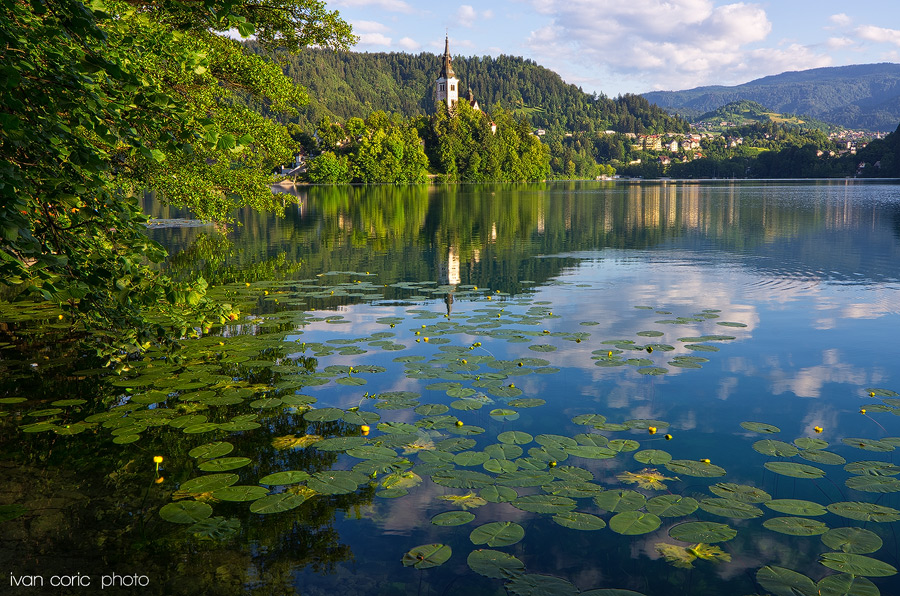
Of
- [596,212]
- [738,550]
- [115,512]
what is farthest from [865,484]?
[596,212]

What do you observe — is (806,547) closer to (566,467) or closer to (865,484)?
(865,484)

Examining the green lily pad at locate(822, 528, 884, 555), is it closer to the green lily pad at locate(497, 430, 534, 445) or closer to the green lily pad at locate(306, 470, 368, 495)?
the green lily pad at locate(497, 430, 534, 445)

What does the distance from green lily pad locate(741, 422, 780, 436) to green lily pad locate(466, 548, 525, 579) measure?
4525 millimetres

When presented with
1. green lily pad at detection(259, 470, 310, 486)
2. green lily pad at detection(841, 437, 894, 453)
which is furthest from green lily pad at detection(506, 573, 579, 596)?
green lily pad at detection(841, 437, 894, 453)

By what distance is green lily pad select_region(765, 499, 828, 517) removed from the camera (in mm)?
5922

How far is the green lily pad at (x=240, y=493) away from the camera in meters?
6.14

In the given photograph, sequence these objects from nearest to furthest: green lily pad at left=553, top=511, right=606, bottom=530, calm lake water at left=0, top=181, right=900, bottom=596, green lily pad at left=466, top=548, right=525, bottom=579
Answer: green lily pad at left=466, top=548, right=525, bottom=579, calm lake water at left=0, top=181, right=900, bottom=596, green lily pad at left=553, top=511, right=606, bottom=530

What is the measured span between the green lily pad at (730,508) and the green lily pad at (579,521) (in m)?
1.14

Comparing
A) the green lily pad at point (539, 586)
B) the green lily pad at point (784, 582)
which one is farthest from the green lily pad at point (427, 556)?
the green lily pad at point (784, 582)

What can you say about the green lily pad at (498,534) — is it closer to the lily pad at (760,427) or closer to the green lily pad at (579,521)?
the green lily pad at (579,521)

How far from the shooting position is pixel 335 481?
654 cm

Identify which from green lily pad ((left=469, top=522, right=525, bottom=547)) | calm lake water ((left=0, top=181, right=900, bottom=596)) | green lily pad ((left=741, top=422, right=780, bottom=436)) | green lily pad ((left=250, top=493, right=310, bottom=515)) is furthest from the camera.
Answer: green lily pad ((left=741, top=422, right=780, bottom=436))

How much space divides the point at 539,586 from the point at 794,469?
146 inches

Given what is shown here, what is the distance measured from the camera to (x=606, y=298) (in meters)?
17.3
